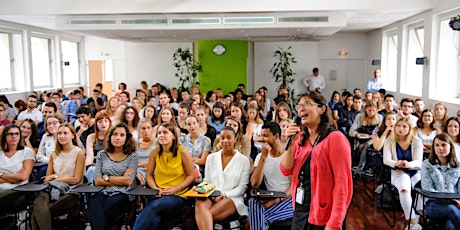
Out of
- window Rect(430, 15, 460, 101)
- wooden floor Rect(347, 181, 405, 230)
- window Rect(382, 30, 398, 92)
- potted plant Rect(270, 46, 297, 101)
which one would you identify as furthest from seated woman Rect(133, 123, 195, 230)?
potted plant Rect(270, 46, 297, 101)

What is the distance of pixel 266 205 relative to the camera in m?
3.85

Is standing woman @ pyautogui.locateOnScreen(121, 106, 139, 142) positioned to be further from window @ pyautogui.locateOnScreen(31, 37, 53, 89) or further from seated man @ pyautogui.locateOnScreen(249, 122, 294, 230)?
window @ pyautogui.locateOnScreen(31, 37, 53, 89)

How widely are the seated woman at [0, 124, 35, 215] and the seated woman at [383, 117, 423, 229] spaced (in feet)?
12.6

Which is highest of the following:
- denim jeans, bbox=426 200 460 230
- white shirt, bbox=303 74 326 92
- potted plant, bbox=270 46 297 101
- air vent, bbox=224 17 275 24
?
air vent, bbox=224 17 275 24

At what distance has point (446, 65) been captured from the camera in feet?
28.0

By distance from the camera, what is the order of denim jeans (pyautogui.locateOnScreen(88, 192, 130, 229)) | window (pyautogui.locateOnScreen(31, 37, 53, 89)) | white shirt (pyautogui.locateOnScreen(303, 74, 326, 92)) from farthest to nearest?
white shirt (pyautogui.locateOnScreen(303, 74, 326, 92)) < window (pyautogui.locateOnScreen(31, 37, 53, 89)) < denim jeans (pyautogui.locateOnScreen(88, 192, 130, 229))

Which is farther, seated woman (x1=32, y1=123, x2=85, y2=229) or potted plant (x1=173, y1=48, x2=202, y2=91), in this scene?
potted plant (x1=173, y1=48, x2=202, y2=91)

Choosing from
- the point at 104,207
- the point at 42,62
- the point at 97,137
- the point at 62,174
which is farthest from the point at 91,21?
the point at 104,207

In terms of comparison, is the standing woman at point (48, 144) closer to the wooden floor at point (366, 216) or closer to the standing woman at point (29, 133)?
the standing woman at point (29, 133)

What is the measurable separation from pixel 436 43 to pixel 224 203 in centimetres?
666

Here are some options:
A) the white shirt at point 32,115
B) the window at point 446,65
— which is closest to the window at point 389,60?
the window at point 446,65

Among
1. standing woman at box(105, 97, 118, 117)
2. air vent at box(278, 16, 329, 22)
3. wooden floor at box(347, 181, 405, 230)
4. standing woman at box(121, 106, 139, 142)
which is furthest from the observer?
air vent at box(278, 16, 329, 22)

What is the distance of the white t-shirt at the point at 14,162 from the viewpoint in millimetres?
4418

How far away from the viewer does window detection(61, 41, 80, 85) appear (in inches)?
575
